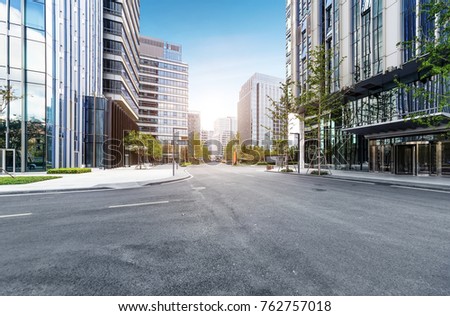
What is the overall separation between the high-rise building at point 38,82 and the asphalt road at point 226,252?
2049cm

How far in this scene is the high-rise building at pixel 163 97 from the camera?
7769 centimetres

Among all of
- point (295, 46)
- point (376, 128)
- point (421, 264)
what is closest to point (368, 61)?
point (376, 128)

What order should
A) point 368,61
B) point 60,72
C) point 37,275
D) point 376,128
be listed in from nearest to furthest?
point 37,275, point 376,128, point 368,61, point 60,72

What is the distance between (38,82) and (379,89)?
1446 inches

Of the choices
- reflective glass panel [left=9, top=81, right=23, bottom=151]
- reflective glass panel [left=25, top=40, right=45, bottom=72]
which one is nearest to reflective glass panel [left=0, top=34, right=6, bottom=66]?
reflective glass panel [left=25, top=40, right=45, bottom=72]

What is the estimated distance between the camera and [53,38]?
2406 centimetres

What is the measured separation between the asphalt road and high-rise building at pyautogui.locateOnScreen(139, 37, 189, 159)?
71.9 metres

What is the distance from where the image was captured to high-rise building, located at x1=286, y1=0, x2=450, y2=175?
18.8 m

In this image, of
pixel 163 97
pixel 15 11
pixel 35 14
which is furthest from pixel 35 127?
pixel 163 97

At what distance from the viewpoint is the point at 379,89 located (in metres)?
23.2
